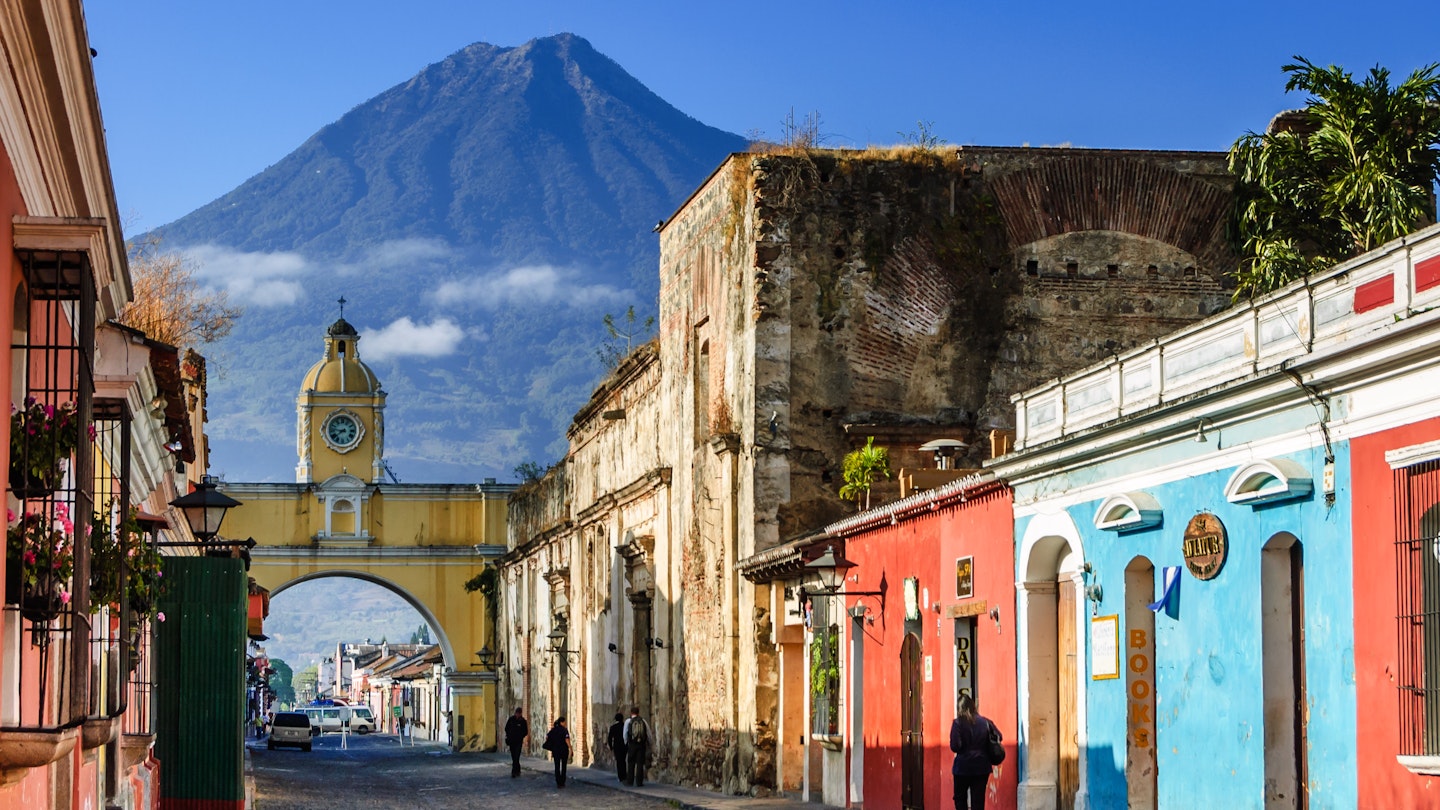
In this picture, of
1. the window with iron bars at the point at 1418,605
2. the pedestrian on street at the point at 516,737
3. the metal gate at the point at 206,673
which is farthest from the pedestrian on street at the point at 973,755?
the pedestrian on street at the point at 516,737

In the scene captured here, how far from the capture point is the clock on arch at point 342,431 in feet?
204

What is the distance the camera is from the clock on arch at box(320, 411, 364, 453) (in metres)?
62.2

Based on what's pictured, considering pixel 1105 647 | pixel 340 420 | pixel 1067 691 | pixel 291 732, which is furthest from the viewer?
pixel 340 420

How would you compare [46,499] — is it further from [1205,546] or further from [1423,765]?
[1205,546]

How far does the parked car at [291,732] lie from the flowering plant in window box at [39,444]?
4872cm

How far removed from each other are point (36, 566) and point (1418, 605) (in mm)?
7263

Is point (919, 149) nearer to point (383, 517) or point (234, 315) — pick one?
point (234, 315)

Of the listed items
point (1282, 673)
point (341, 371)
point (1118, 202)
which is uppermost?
point (341, 371)

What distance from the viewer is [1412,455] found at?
37.0 feet

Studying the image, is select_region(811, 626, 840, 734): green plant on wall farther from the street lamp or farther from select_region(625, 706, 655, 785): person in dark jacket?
the street lamp

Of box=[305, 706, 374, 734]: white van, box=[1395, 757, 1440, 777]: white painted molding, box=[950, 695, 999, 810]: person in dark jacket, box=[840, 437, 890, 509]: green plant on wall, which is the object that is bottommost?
box=[305, 706, 374, 734]: white van

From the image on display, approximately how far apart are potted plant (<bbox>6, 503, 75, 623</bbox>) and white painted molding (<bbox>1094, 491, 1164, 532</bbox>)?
8965mm

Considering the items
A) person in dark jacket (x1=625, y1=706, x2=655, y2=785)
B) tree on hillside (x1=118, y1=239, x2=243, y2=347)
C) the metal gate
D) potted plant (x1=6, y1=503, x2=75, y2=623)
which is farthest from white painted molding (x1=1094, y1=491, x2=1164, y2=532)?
person in dark jacket (x1=625, y1=706, x2=655, y2=785)

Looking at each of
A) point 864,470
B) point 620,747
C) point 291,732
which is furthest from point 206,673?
point 291,732
